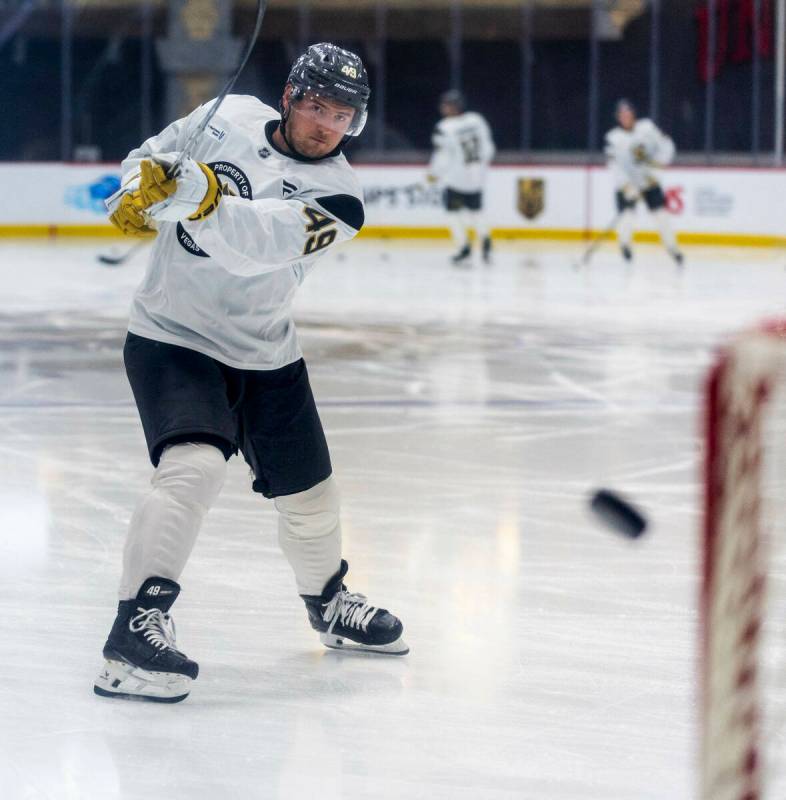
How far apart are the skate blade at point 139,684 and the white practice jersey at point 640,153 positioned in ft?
36.1

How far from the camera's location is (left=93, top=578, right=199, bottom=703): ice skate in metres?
2.88

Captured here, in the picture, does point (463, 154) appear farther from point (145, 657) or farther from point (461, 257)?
point (145, 657)

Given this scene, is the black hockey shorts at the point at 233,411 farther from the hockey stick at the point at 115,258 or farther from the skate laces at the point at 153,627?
the hockey stick at the point at 115,258

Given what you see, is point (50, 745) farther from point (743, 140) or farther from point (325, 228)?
point (743, 140)

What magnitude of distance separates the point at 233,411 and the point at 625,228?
10827mm

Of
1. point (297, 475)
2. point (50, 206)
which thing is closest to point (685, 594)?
point (297, 475)

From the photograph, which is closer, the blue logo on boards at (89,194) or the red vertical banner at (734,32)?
the blue logo on boards at (89,194)

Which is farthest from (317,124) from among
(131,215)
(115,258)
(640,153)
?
(640,153)

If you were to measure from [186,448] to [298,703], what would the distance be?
1.63 ft

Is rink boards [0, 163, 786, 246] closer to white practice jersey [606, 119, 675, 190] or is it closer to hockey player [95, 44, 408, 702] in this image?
white practice jersey [606, 119, 675, 190]

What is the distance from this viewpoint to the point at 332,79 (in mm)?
2865

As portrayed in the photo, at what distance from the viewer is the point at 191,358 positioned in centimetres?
296

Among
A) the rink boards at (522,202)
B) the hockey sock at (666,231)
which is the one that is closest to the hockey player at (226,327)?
the hockey sock at (666,231)

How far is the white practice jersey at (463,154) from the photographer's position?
1380 centimetres
